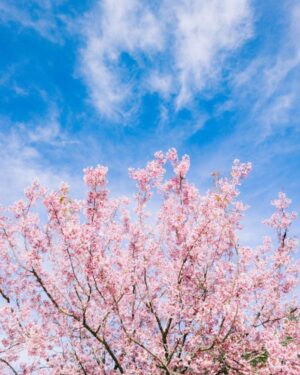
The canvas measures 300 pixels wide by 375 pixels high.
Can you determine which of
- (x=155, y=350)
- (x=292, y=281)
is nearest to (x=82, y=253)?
(x=155, y=350)

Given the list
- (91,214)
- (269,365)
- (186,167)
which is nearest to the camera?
(269,365)

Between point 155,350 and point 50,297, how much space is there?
3.66 m

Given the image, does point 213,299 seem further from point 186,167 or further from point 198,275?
point 186,167

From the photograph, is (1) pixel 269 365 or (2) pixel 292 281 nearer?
(1) pixel 269 365

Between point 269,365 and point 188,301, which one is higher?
point 188,301

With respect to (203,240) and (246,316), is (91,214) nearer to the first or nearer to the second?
(203,240)

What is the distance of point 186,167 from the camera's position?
13.7 metres

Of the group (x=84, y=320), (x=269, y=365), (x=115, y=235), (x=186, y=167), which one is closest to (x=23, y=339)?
(x=84, y=320)

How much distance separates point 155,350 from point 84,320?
7.21ft

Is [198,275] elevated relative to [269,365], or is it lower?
elevated

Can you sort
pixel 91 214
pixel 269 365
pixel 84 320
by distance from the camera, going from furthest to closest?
pixel 91 214
pixel 84 320
pixel 269 365

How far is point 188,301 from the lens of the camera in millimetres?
11680

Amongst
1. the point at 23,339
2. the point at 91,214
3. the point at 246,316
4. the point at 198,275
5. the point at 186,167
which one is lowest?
the point at 23,339

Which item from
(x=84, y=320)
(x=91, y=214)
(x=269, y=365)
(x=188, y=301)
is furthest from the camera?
(x=91, y=214)
